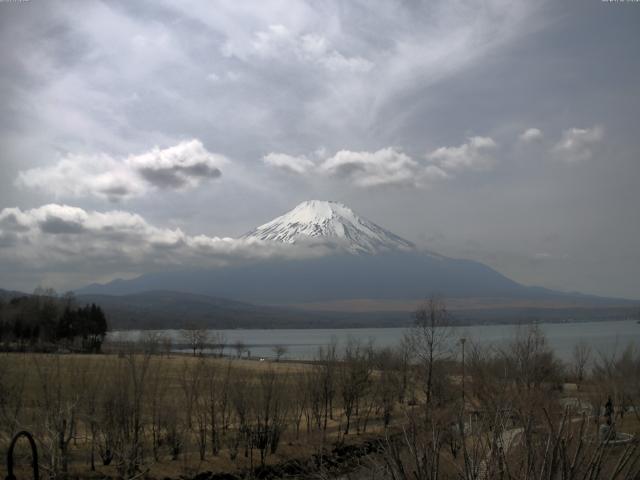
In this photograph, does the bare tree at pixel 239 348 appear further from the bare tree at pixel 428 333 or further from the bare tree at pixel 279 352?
the bare tree at pixel 428 333

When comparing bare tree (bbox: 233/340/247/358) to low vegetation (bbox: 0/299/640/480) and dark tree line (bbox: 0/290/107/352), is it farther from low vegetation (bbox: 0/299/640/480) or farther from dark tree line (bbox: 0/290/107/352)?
low vegetation (bbox: 0/299/640/480)

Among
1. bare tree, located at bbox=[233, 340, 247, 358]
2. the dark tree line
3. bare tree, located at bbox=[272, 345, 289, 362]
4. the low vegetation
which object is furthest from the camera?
bare tree, located at bbox=[233, 340, 247, 358]

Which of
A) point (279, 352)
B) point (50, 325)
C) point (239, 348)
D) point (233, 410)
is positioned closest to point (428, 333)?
point (233, 410)

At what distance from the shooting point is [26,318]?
93625mm

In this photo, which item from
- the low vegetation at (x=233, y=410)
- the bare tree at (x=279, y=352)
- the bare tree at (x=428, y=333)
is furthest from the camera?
the bare tree at (x=279, y=352)

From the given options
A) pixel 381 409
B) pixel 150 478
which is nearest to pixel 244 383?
A: pixel 150 478

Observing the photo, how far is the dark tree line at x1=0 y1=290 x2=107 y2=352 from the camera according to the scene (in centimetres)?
9050

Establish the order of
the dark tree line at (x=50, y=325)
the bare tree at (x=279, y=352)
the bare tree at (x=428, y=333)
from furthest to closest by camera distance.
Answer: the bare tree at (x=279, y=352) < the dark tree line at (x=50, y=325) < the bare tree at (x=428, y=333)

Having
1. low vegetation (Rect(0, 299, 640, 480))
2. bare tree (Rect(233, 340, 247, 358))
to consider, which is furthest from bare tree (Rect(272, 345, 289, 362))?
low vegetation (Rect(0, 299, 640, 480))

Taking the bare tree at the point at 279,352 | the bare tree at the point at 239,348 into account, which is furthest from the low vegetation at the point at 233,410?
the bare tree at the point at 239,348

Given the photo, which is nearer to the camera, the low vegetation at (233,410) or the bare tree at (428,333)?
the low vegetation at (233,410)

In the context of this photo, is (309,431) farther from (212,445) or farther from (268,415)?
(212,445)

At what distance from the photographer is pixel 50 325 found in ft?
317

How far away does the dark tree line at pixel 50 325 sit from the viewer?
90.5 meters
